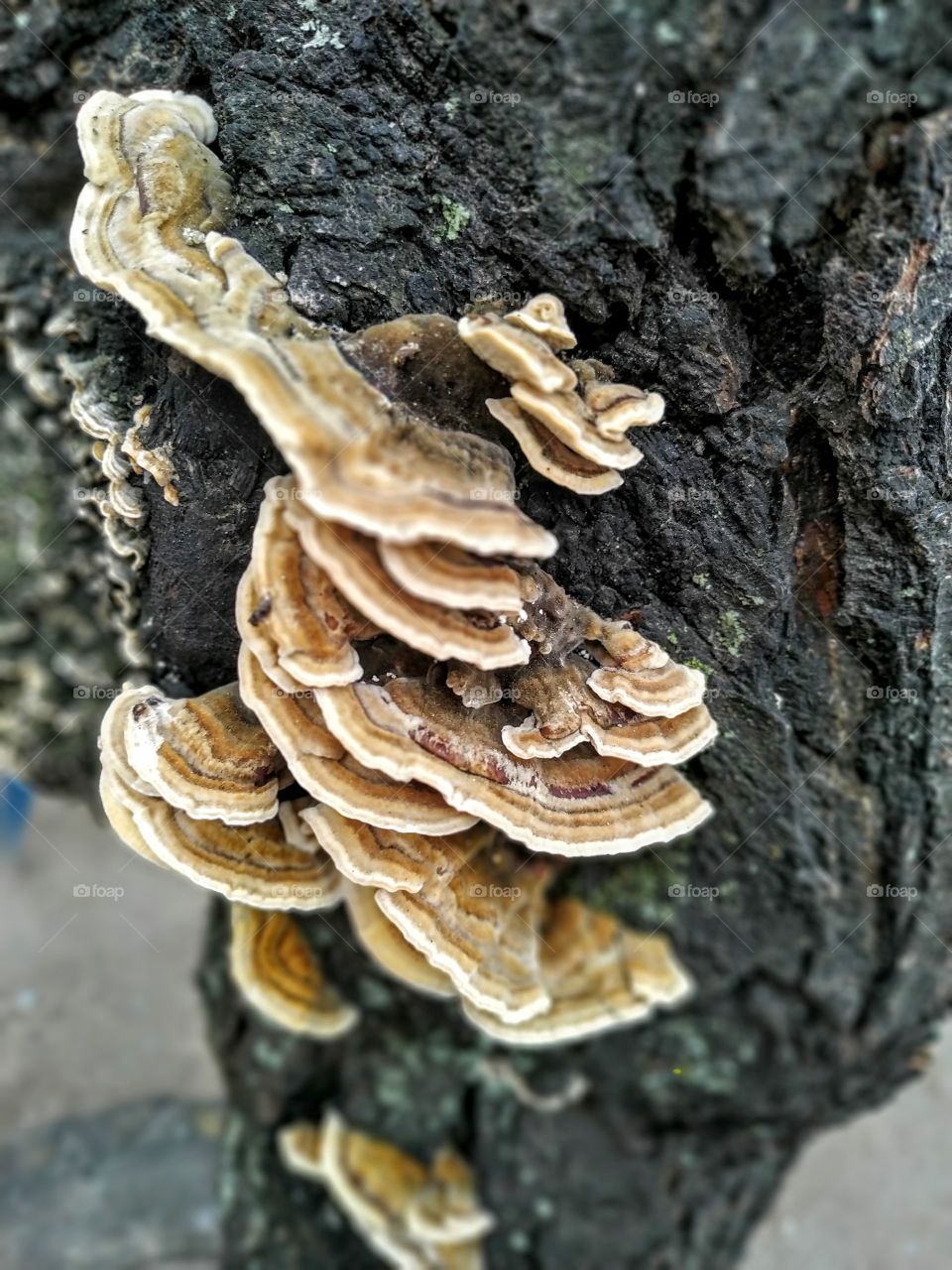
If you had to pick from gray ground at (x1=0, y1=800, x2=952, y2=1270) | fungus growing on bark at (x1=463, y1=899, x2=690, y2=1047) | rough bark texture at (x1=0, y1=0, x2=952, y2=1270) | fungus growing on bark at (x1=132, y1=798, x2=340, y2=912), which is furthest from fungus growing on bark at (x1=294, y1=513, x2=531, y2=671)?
gray ground at (x1=0, y1=800, x2=952, y2=1270)

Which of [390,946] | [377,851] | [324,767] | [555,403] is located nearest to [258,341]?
[555,403]

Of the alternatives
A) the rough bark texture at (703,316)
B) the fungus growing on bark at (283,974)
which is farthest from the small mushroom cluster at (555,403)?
the fungus growing on bark at (283,974)

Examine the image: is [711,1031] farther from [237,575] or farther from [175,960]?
[175,960]

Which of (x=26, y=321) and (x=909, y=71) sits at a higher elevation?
(x=909, y=71)

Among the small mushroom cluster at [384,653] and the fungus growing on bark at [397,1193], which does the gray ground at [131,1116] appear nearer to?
the fungus growing on bark at [397,1193]

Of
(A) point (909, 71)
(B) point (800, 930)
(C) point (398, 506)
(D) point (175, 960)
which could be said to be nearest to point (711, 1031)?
(B) point (800, 930)

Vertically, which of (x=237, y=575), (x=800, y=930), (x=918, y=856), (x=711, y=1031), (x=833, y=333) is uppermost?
(x=833, y=333)
